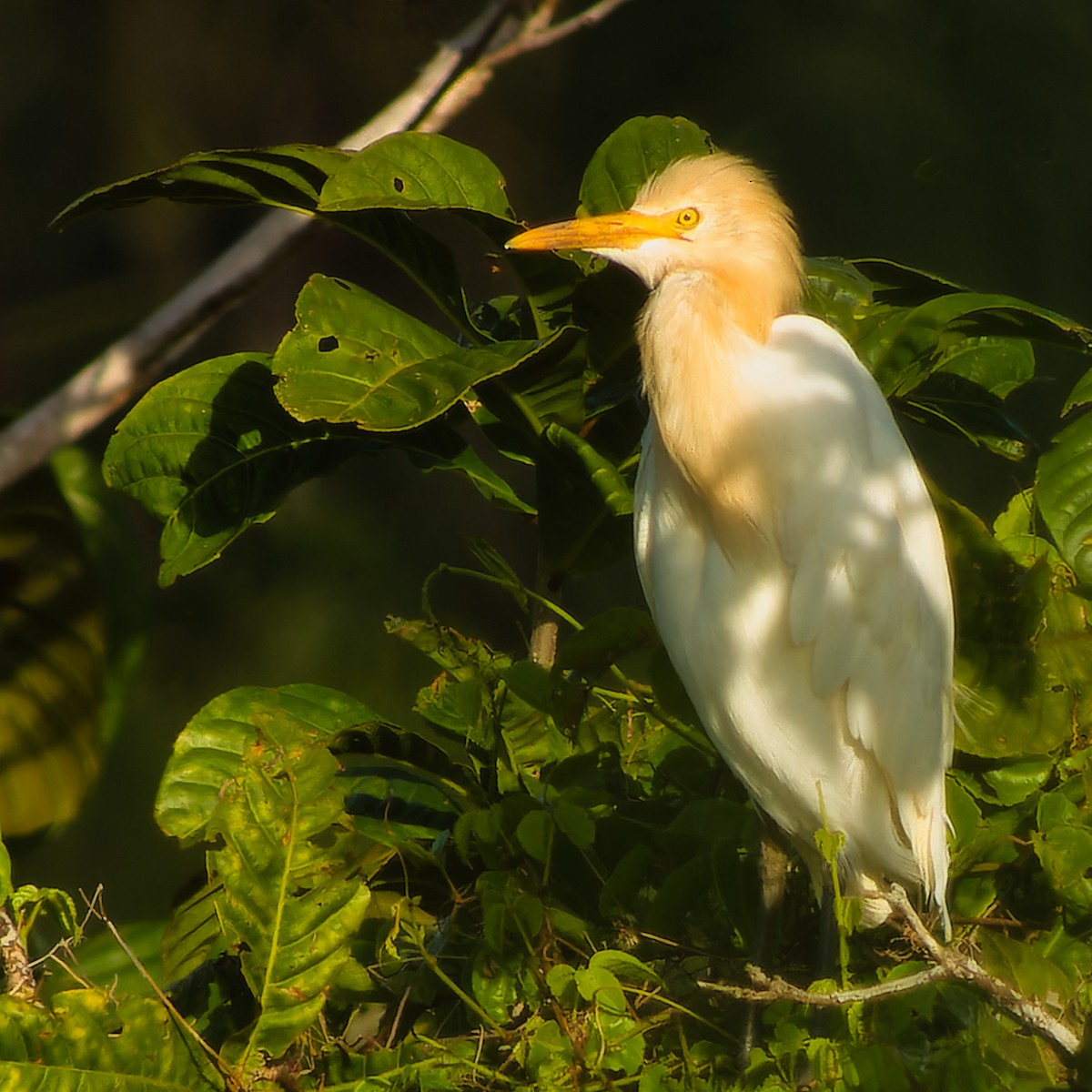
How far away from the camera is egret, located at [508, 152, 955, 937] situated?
1.43 m

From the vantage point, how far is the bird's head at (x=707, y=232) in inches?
59.6

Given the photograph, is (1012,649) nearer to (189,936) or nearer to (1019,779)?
(1019,779)

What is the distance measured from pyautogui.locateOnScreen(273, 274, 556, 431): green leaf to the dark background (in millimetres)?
1469

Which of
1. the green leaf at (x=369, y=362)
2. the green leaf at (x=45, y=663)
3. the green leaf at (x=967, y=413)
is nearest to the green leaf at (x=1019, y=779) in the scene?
the green leaf at (x=967, y=413)

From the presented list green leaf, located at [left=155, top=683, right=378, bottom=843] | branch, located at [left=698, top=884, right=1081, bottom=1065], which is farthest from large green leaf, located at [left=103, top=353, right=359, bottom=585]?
branch, located at [left=698, top=884, right=1081, bottom=1065]

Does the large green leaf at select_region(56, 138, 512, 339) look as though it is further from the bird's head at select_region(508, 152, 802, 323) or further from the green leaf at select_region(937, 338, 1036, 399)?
the green leaf at select_region(937, 338, 1036, 399)

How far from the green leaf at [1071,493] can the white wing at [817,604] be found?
0.11 meters

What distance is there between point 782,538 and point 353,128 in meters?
1.89

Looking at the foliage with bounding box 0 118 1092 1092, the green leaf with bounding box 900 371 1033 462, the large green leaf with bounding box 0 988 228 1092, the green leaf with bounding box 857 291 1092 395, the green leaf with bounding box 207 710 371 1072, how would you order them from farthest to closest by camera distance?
the green leaf with bounding box 900 371 1033 462, the green leaf with bounding box 857 291 1092 395, the foliage with bounding box 0 118 1092 1092, the green leaf with bounding box 207 710 371 1072, the large green leaf with bounding box 0 988 228 1092

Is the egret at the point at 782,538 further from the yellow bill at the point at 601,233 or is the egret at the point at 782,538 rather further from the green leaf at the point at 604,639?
the green leaf at the point at 604,639

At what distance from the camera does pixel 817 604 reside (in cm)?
144

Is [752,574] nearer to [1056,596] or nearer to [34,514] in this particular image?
[1056,596]

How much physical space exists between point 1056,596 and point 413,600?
→ 5.62ft

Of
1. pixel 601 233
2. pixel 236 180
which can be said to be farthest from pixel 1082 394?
pixel 236 180
